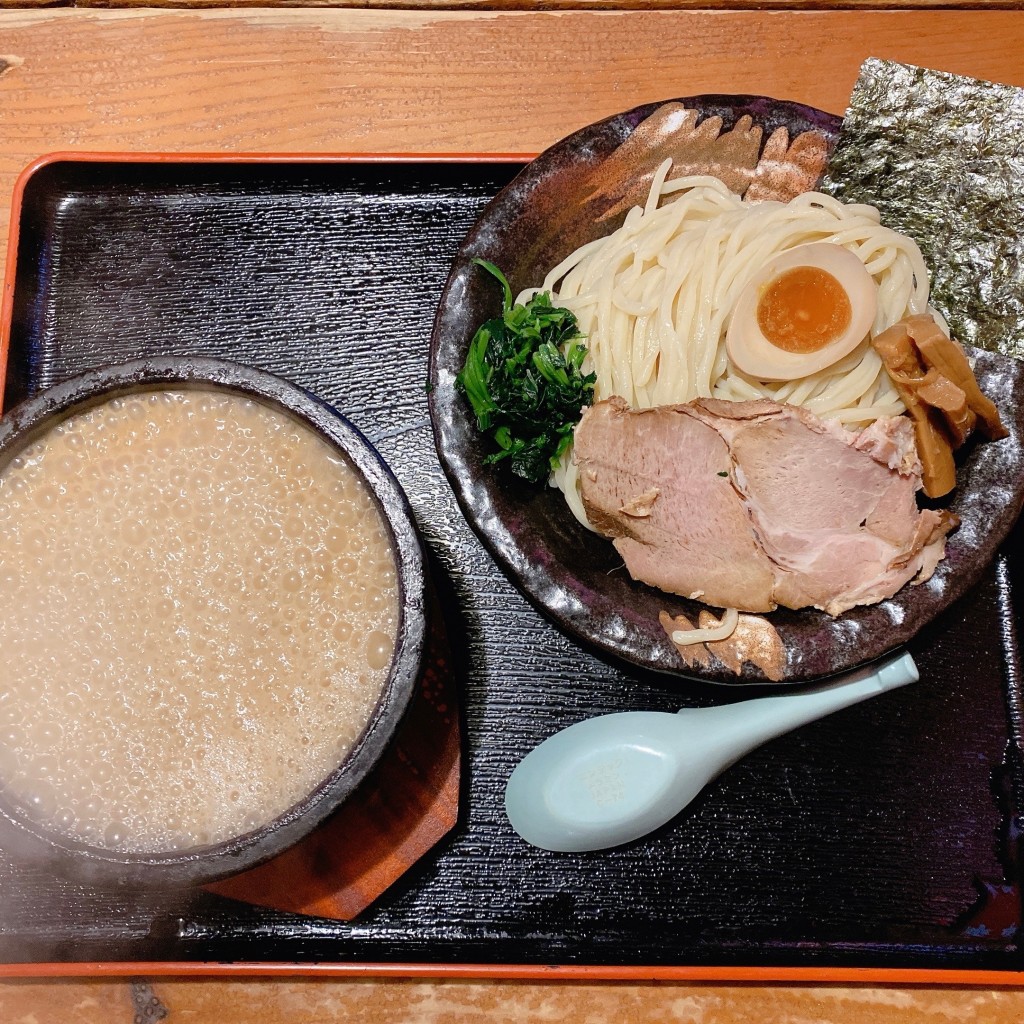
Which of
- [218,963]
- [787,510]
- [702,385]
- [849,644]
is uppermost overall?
[702,385]

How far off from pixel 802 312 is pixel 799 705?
2.85 feet

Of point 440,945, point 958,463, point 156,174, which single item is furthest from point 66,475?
point 958,463

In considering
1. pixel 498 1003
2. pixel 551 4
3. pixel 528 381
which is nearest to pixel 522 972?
pixel 498 1003

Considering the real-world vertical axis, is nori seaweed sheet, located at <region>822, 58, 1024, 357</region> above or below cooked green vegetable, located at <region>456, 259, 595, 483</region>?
above

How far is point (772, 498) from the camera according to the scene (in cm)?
187

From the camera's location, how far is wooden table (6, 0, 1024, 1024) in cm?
233

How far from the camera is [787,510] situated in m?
1.87

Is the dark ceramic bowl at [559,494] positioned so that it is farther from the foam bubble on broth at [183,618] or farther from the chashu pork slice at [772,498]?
the foam bubble on broth at [183,618]

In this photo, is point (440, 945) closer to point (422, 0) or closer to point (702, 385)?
point (702, 385)

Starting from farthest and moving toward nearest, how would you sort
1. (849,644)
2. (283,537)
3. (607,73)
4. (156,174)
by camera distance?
(607,73), (156,174), (849,644), (283,537)

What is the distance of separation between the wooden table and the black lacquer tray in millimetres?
267

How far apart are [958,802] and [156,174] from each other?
247 cm

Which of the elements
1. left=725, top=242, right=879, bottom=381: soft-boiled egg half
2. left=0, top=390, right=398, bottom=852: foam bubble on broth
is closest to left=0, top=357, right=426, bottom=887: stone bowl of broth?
left=0, top=390, right=398, bottom=852: foam bubble on broth

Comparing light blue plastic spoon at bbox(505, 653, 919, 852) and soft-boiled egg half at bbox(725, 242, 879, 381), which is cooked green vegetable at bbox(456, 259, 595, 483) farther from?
light blue plastic spoon at bbox(505, 653, 919, 852)
